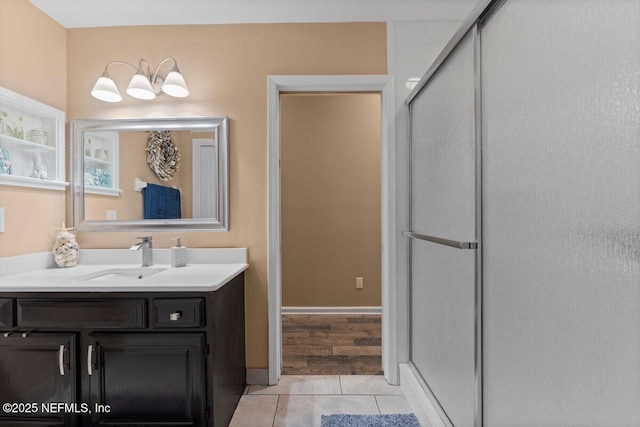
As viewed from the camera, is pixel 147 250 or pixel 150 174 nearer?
pixel 147 250

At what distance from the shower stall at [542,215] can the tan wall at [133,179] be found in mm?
1601

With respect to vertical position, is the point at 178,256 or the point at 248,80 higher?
the point at 248,80

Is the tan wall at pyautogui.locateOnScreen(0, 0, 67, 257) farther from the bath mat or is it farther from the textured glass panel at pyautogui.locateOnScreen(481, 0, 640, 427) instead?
the textured glass panel at pyautogui.locateOnScreen(481, 0, 640, 427)

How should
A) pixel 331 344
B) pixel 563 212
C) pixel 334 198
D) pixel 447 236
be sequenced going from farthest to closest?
pixel 334 198
pixel 331 344
pixel 447 236
pixel 563 212

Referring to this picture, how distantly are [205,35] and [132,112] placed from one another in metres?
0.70

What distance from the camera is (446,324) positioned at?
1586 mm

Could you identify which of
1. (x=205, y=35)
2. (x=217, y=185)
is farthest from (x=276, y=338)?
(x=205, y=35)

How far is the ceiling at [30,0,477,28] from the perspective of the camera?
2.08 m

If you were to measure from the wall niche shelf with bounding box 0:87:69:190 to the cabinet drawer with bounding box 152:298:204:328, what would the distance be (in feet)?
3.66

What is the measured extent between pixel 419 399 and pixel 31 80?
9.28 ft

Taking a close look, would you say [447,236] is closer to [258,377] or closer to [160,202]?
[258,377]

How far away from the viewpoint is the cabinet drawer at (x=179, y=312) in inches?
62.1

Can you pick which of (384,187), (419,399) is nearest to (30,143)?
(384,187)

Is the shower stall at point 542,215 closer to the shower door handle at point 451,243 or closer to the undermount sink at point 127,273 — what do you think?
the shower door handle at point 451,243
